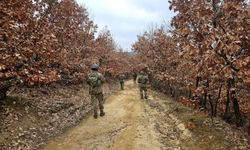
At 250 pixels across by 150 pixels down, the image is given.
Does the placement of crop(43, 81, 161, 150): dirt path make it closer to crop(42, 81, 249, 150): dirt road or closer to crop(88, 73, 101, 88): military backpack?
crop(42, 81, 249, 150): dirt road

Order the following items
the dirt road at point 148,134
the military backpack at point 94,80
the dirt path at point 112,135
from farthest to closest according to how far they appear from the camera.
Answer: the military backpack at point 94,80
the dirt road at point 148,134
the dirt path at point 112,135

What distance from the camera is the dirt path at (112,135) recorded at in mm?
13883

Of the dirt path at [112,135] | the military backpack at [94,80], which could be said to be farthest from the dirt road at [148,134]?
the military backpack at [94,80]

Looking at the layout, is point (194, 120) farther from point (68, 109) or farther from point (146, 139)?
point (68, 109)

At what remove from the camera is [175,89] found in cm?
4069

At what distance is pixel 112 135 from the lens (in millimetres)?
15195

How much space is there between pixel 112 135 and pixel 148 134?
148 cm

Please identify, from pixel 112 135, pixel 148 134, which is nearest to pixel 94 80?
pixel 112 135

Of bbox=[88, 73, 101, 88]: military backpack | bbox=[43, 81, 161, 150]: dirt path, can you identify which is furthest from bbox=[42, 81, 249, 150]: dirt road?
bbox=[88, 73, 101, 88]: military backpack

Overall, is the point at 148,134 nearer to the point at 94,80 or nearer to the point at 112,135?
the point at 112,135

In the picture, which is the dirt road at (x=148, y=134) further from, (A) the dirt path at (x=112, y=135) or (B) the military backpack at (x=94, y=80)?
(B) the military backpack at (x=94, y=80)

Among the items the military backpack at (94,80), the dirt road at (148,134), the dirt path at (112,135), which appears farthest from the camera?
the military backpack at (94,80)

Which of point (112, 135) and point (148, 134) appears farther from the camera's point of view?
point (148, 134)

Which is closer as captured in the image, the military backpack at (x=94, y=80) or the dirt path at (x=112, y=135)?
the dirt path at (x=112, y=135)
